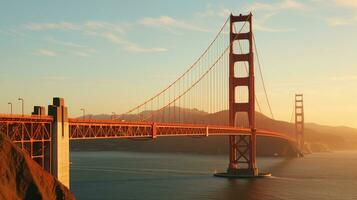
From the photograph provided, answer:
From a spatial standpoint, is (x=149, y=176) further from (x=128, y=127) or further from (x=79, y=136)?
(x=79, y=136)

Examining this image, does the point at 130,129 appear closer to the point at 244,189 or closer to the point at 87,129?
the point at 87,129

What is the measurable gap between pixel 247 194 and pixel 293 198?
5.47 metres

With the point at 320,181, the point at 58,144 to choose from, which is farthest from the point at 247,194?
the point at 58,144

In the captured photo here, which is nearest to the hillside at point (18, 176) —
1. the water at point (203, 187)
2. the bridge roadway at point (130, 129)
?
the bridge roadway at point (130, 129)

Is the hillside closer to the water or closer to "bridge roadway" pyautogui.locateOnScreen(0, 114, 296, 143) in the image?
"bridge roadway" pyautogui.locateOnScreen(0, 114, 296, 143)

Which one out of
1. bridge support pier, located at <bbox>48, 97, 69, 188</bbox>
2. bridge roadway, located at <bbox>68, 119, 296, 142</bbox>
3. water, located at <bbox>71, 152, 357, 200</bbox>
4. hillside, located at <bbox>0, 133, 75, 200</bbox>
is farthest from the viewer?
water, located at <bbox>71, 152, 357, 200</bbox>

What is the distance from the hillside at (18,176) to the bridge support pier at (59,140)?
7471 mm

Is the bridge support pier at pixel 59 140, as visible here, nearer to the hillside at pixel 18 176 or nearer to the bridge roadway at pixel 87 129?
the bridge roadway at pixel 87 129

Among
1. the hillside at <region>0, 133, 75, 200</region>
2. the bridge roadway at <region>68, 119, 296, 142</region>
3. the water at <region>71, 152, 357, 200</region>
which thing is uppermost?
the bridge roadway at <region>68, 119, 296, 142</region>

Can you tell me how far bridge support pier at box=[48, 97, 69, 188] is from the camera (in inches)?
1554

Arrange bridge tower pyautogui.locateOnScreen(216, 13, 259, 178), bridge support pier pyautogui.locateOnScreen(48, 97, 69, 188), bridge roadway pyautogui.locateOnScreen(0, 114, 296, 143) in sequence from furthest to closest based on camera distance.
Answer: bridge tower pyautogui.locateOnScreen(216, 13, 259, 178) < bridge support pier pyautogui.locateOnScreen(48, 97, 69, 188) < bridge roadway pyautogui.locateOnScreen(0, 114, 296, 143)

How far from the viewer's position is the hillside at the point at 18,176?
2889 centimetres

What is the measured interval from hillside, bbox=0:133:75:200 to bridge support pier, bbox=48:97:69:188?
7.47m

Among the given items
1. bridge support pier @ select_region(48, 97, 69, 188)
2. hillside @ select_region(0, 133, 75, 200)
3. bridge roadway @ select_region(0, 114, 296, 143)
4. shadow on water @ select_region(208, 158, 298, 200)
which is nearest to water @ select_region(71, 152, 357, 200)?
shadow on water @ select_region(208, 158, 298, 200)
